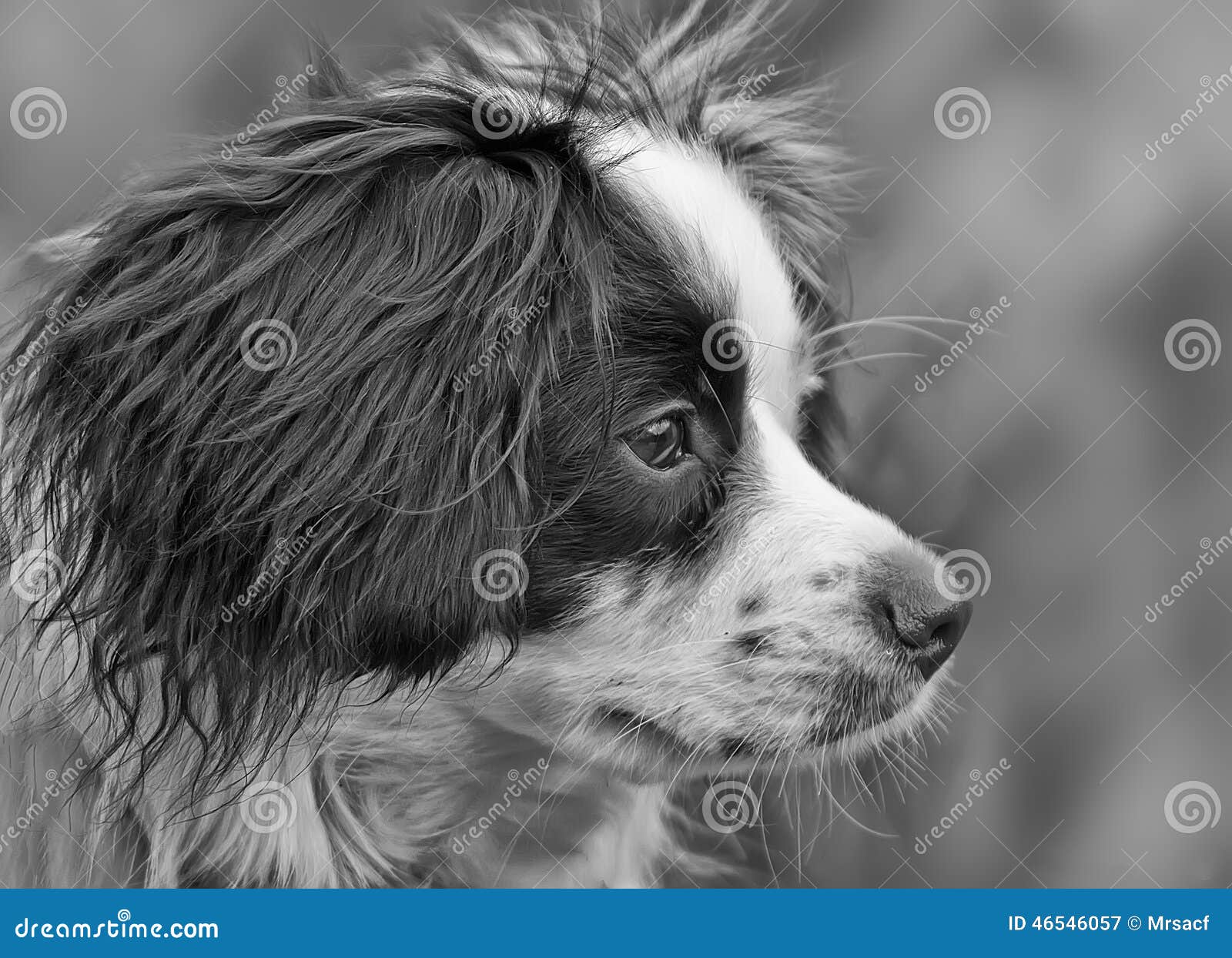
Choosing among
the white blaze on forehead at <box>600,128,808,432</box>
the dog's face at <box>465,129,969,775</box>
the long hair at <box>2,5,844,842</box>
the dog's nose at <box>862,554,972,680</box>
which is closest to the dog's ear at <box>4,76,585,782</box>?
the long hair at <box>2,5,844,842</box>

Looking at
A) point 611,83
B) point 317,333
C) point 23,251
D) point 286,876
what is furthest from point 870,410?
point 23,251

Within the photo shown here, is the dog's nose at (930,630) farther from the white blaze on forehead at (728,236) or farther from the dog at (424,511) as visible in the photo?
the white blaze on forehead at (728,236)

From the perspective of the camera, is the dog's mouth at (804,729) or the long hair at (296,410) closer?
the long hair at (296,410)

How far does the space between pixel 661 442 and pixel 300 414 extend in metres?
0.52

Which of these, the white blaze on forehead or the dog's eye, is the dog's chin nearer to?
the dog's eye

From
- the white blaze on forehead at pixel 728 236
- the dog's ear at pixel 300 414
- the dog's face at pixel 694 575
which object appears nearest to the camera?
the dog's ear at pixel 300 414

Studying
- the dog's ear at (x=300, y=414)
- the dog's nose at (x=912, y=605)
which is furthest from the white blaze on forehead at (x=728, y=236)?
the dog's nose at (x=912, y=605)

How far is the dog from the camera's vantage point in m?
1.53

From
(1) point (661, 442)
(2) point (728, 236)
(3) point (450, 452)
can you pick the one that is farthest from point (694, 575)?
(2) point (728, 236)

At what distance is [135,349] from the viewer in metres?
1.55

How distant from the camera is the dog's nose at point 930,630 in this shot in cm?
174

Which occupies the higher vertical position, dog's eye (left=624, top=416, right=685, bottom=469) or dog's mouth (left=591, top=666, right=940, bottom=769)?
dog's eye (left=624, top=416, right=685, bottom=469)

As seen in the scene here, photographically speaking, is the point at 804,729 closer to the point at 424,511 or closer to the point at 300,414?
the point at 424,511

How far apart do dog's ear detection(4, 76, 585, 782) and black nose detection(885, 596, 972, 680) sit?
1.85 feet
